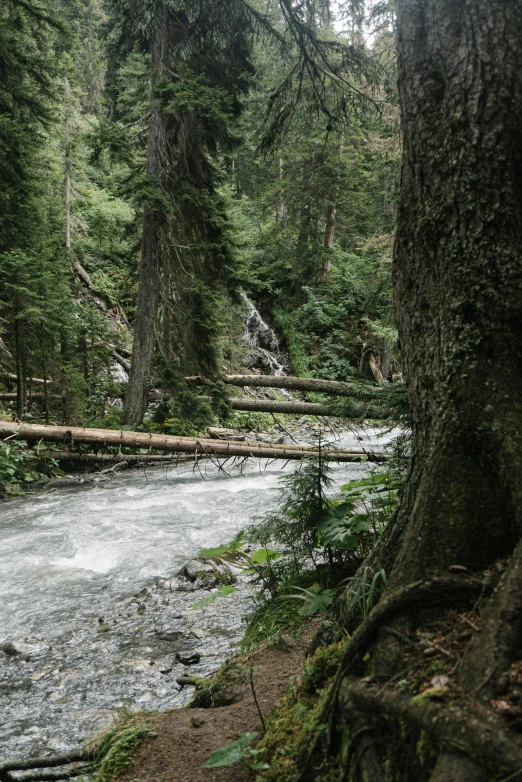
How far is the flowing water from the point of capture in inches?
150

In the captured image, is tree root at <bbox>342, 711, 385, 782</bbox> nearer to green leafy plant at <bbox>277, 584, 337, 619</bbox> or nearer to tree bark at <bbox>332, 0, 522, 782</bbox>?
tree bark at <bbox>332, 0, 522, 782</bbox>

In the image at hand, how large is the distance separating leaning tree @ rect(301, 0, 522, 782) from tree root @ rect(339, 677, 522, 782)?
0.01 meters

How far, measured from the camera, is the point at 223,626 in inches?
197

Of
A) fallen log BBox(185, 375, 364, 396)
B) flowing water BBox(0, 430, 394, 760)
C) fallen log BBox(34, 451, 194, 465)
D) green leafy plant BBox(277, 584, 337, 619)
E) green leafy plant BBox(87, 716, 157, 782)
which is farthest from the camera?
fallen log BBox(185, 375, 364, 396)

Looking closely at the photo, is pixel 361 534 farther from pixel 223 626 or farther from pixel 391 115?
pixel 391 115

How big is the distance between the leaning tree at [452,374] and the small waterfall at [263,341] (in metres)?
20.3

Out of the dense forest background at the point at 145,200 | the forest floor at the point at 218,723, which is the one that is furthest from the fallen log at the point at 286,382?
the forest floor at the point at 218,723

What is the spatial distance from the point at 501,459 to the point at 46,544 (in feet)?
21.8

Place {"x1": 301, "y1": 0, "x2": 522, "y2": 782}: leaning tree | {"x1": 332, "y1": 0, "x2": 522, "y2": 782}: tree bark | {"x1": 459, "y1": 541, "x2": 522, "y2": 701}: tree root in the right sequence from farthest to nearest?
{"x1": 332, "y1": 0, "x2": 522, "y2": 782}: tree bark, {"x1": 301, "y1": 0, "x2": 522, "y2": 782}: leaning tree, {"x1": 459, "y1": 541, "x2": 522, "y2": 701}: tree root

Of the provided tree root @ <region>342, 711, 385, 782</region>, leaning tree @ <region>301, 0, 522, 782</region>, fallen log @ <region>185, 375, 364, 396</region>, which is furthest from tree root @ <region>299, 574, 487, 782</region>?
fallen log @ <region>185, 375, 364, 396</region>

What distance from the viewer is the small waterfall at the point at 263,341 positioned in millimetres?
23323

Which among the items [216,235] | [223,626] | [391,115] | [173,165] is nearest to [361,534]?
[223,626]

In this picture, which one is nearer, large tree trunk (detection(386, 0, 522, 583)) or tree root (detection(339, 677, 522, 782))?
tree root (detection(339, 677, 522, 782))

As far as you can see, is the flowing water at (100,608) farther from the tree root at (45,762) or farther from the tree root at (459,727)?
the tree root at (459,727)
